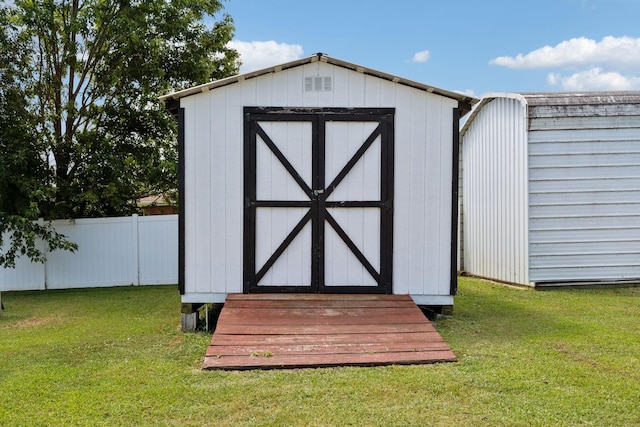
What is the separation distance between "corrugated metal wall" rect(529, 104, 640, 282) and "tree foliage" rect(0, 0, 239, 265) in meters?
7.23

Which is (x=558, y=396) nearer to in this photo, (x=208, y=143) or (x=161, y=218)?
(x=208, y=143)

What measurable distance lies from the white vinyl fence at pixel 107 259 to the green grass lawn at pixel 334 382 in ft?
14.0

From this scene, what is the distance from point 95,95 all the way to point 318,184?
709 cm

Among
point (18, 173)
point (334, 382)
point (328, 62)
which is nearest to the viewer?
point (334, 382)

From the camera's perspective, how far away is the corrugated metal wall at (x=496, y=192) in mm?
9734

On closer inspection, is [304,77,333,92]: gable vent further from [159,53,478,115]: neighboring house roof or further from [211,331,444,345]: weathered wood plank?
[211,331,444,345]: weathered wood plank

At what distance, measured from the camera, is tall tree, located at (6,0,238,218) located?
1073 centimetres

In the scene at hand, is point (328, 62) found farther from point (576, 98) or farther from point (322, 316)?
point (576, 98)

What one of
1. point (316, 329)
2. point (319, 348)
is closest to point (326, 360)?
point (319, 348)

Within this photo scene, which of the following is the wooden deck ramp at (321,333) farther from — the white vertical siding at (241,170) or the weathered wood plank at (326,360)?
the white vertical siding at (241,170)

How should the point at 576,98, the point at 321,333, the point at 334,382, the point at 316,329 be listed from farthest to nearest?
the point at 576,98, the point at 316,329, the point at 321,333, the point at 334,382

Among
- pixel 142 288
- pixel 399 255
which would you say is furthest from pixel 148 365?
pixel 142 288

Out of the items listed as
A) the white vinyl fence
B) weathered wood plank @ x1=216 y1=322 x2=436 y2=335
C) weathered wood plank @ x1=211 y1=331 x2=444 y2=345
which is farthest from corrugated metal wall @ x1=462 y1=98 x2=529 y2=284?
the white vinyl fence

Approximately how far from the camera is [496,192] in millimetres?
10562
